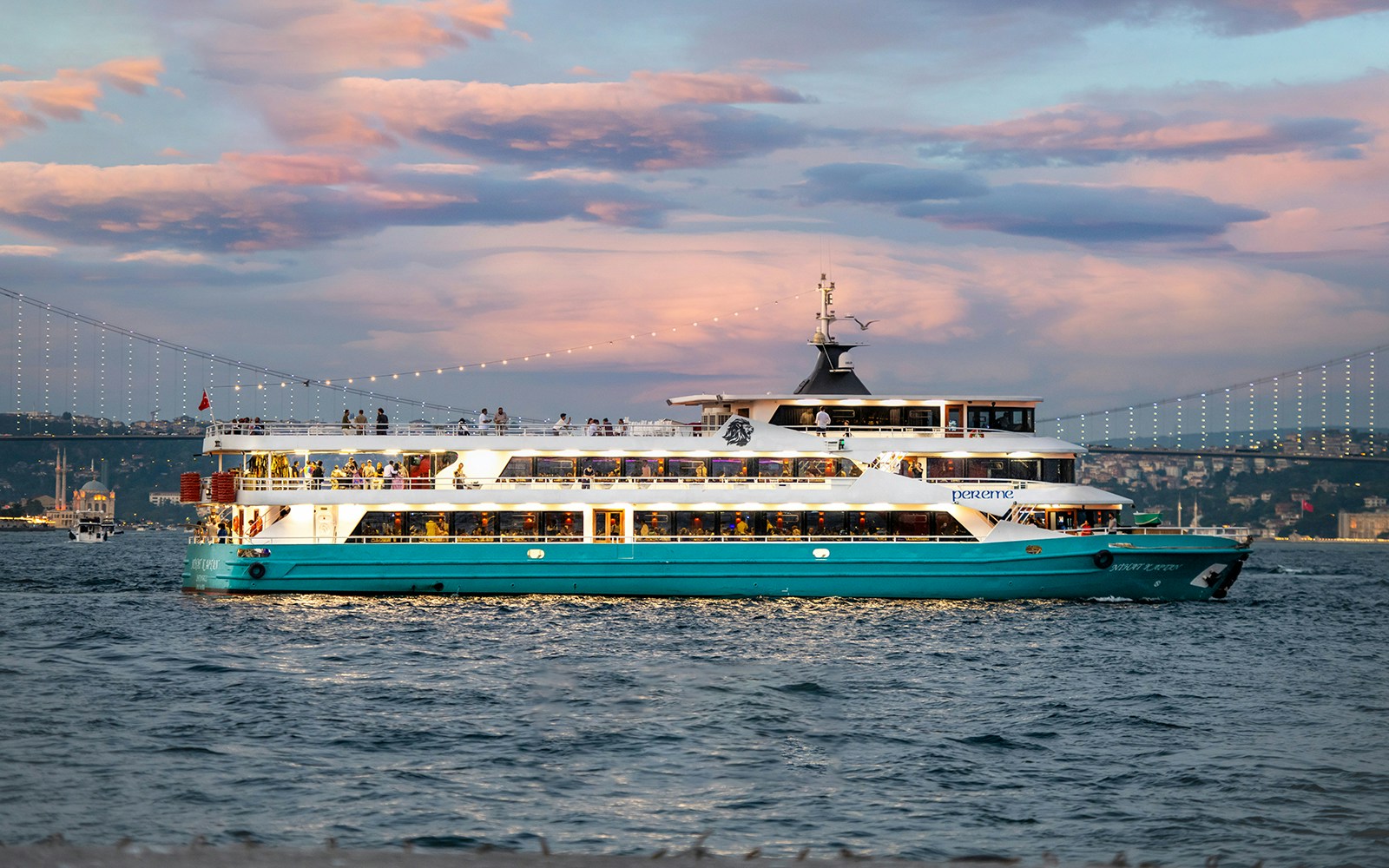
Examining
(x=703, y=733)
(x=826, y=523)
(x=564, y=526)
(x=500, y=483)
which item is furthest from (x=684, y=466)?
(x=703, y=733)

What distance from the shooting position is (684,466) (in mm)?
41375

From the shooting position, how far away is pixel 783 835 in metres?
14.7

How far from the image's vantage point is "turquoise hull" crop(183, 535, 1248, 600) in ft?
129

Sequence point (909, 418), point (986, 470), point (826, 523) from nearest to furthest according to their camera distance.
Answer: point (826, 523), point (986, 470), point (909, 418)

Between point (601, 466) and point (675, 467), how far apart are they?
2230 mm

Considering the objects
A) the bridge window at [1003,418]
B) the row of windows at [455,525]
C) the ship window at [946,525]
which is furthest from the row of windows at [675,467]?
the bridge window at [1003,418]

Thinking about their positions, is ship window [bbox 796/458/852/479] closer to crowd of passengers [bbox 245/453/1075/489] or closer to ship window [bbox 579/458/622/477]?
crowd of passengers [bbox 245/453/1075/489]

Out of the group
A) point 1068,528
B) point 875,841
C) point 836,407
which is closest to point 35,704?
point 875,841

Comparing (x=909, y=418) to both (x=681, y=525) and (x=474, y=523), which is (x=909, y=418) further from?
(x=474, y=523)

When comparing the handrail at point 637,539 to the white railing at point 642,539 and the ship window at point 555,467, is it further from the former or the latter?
the ship window at point 555,467

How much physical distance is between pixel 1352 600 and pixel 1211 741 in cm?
3645

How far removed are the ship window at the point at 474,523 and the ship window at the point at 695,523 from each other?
210 inches

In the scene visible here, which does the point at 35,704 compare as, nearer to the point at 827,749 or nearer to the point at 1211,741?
the point at 827,749

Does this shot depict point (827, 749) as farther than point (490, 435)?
No
